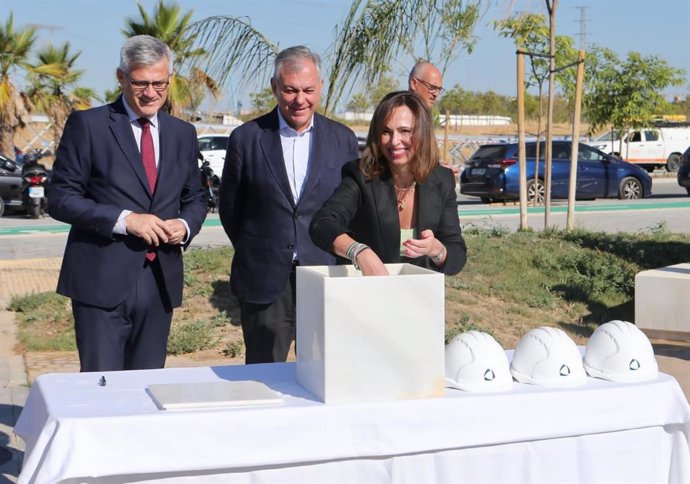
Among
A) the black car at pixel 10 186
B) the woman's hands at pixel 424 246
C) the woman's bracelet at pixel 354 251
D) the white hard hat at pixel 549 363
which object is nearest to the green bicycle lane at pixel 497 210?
the black car at pixel 10 186

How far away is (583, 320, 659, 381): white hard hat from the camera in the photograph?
3.64 m

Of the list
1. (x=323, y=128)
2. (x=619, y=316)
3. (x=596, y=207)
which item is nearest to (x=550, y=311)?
(x=619, y=316)

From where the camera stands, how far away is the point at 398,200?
409 centimetres

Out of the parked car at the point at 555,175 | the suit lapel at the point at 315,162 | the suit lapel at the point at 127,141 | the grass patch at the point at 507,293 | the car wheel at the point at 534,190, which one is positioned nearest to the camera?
the suit lapel at the point at 127,141

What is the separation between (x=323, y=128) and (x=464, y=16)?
447 centimetres

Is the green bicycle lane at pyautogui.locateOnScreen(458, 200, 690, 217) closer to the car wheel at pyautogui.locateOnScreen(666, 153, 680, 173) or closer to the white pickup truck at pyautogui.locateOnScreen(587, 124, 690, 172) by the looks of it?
the white pickup truck at pyautogui.locateOnScreen(587, 124, 690, 172)

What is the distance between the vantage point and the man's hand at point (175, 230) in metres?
4.30

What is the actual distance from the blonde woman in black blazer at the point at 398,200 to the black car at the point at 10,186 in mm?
18381

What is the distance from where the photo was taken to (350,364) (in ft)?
10.6

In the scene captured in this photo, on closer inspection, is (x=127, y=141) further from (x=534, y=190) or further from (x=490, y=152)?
(x=490, y=152)

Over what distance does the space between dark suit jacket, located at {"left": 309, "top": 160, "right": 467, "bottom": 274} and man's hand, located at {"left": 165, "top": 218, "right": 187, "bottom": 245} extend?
67cm

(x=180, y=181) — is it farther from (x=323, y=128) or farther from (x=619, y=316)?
(x=619, y=316)

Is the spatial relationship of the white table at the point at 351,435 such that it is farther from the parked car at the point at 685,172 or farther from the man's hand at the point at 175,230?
the parked car at the point at 685,172

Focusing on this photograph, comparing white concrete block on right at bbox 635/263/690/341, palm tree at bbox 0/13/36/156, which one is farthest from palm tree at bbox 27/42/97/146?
white concrete block on right at bbox 635/263/690/341
